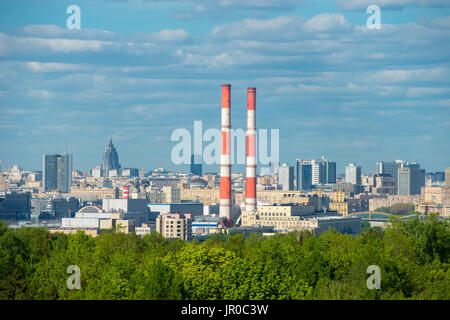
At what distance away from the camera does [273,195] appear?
14538 cm

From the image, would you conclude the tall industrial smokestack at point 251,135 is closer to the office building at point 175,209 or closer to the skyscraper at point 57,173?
the office building at point 175,209

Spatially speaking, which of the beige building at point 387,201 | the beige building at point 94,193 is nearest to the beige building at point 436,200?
the beige building at point 387,201

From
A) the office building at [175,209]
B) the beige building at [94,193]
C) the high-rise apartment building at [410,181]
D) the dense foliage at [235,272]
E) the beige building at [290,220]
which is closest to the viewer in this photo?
the dense foliage at [235,272]

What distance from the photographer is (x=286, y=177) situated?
586 ft

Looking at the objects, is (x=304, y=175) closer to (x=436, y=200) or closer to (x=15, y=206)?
(x=436, y=200)

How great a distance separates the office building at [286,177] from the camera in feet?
584

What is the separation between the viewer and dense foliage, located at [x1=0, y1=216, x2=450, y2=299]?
2741 centimetres

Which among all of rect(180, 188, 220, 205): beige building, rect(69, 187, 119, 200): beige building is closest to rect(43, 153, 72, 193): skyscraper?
rect(69, 187, 119, 200): beige building

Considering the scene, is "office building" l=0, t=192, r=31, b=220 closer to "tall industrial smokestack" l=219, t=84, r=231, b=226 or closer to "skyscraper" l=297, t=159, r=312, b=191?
"tall industrial smokestack" l=219, t=84, r=231, b=226

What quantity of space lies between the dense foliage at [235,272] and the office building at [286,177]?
135m

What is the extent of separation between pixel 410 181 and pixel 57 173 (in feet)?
207
